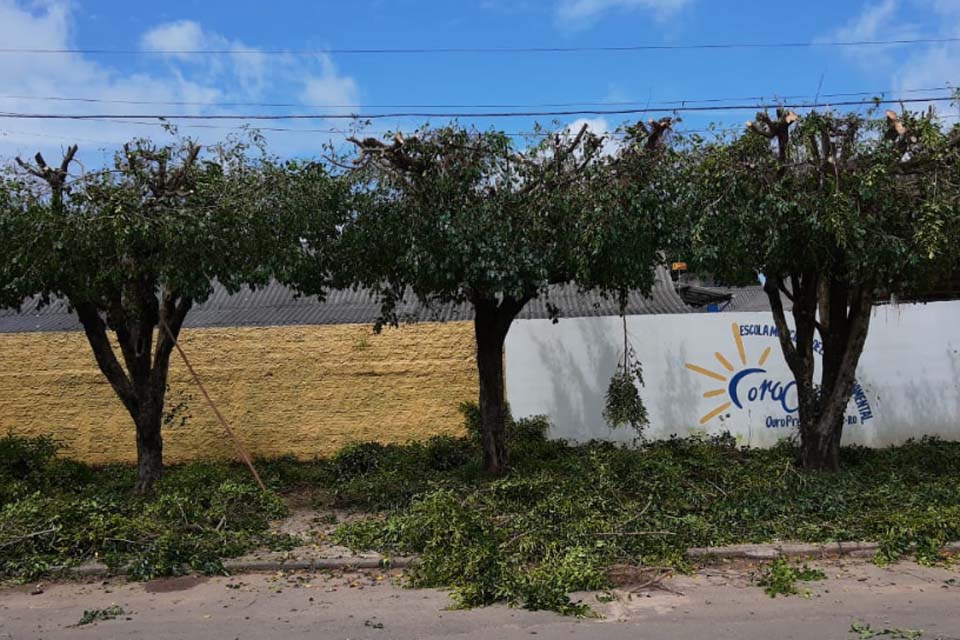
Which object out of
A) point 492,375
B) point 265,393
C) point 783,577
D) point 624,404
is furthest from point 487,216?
point 265,393

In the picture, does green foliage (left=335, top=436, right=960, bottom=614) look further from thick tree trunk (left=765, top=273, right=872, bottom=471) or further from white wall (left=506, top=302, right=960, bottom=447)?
white wall (left=506, top=302, right=960, bottom=447)

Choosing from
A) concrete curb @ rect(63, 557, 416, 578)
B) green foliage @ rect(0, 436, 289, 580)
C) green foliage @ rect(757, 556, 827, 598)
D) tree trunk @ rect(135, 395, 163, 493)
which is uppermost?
tree trunk @ rect(135, 395, 163, 493)

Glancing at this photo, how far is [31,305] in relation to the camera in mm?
18516

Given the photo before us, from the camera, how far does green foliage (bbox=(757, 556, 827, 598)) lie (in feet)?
18.6

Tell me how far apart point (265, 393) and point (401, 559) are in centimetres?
578

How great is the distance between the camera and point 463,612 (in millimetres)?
5367

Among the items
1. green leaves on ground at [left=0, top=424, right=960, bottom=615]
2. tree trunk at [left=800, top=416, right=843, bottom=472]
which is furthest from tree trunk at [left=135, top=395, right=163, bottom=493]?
tree trunk at [left=800, top=416, right=843, bottom=472]

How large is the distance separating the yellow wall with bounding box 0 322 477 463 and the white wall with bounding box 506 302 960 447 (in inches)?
52.6

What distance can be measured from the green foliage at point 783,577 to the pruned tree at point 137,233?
532cm

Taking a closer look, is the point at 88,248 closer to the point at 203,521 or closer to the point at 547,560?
the point at 203,521

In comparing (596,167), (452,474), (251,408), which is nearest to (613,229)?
(596,167)

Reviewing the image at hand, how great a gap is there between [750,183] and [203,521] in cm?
610

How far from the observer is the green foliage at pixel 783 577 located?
5.67 metres

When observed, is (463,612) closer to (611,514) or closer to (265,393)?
(611,514)
